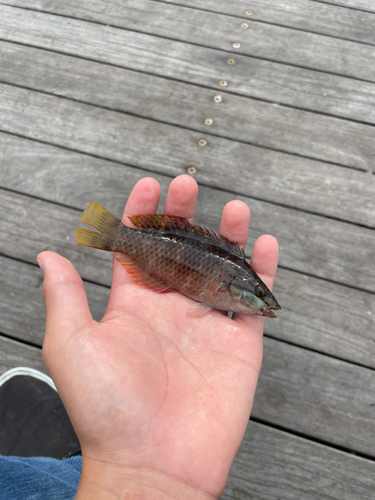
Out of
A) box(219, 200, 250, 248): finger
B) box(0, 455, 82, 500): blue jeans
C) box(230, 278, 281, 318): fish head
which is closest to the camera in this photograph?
box(0, 455, 82, 500): blue jeans

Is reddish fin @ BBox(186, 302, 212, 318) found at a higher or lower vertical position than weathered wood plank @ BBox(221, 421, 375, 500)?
higher

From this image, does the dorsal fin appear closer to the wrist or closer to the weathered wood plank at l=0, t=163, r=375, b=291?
the weathered wood plank at l=0, t=163, r=375, b=291

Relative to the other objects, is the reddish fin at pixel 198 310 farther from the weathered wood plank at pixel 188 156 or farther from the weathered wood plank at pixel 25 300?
the weathered wood plank at pixel 188 156

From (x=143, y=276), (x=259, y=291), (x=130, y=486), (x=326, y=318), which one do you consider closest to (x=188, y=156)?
(x=143, y=276)

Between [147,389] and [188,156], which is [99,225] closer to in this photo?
[147,389]

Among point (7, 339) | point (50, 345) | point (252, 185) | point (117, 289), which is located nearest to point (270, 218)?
point (252, 185)

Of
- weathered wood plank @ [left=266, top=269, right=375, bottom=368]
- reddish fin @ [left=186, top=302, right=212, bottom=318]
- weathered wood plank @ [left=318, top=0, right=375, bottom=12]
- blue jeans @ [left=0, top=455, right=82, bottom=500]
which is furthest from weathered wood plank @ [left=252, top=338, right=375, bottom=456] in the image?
weathered wood plank @ [left=318, top=0, right=375, bottom=12]
